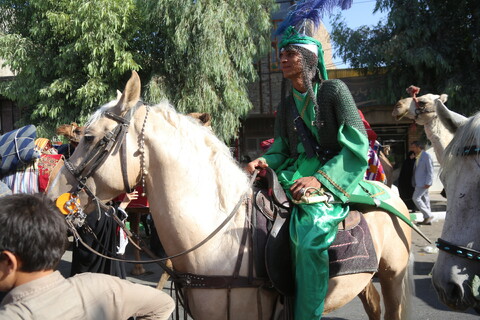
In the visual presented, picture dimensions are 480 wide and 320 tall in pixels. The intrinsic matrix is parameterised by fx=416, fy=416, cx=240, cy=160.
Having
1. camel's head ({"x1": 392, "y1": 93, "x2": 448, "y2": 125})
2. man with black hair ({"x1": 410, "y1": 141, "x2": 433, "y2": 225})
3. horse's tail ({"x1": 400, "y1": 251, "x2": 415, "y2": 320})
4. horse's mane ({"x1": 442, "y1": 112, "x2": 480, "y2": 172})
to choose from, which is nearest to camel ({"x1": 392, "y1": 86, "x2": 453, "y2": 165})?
camel's head ({"x1": 392, "y1": 93, "x2": 448, "y2": 125})

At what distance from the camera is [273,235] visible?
2.35 meters

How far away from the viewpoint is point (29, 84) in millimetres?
11148

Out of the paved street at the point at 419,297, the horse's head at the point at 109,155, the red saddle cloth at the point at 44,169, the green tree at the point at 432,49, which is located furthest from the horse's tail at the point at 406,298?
the green tree at the point at 432,49

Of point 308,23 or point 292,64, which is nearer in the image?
point 292,64

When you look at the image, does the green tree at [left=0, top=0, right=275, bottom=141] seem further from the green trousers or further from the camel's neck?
the green trousers

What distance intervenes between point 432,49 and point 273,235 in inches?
453

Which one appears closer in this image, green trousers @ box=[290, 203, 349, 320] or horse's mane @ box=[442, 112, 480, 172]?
horse's mane @ box=[442, 112, 480, 172]

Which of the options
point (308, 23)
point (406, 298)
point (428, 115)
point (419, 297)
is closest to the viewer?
point (308, 23)

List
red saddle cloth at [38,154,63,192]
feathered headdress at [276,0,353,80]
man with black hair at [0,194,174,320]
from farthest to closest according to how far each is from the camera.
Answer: red saddle cloth at [38,154,63,192], feathered headdress at [276,0,353,80], man with black hair at [0,194,174,320]

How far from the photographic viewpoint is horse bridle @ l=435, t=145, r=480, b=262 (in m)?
1.90

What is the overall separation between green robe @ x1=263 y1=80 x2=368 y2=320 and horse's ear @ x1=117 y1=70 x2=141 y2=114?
1.02 meters

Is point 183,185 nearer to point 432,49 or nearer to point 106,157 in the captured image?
point 106,157

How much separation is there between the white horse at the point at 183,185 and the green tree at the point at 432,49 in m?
10.9

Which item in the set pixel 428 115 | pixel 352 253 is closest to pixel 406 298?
pixel 352 253
